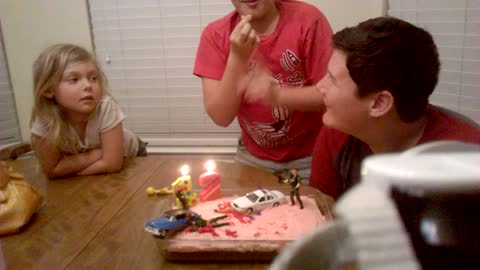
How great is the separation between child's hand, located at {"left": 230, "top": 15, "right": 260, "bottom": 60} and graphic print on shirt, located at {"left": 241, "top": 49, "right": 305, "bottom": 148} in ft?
0.40

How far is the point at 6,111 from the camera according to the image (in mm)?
2268

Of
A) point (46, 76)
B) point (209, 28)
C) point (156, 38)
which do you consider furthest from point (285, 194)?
point (156, 38)

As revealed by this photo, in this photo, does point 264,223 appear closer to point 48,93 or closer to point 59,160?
point 59,160

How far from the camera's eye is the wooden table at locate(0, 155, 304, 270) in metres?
0.83

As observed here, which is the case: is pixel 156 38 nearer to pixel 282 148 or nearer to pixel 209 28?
pixel 209 28

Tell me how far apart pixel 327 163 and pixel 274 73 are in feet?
1.31

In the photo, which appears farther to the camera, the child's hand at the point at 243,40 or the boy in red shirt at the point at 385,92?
the child's hand at the point at 243,40

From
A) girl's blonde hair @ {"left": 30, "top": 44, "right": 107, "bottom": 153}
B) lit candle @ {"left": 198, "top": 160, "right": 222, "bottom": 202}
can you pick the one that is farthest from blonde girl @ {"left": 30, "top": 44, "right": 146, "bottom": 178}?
lit candle @ {"left": 198, "top": 160, "right": 222, "bottom": 202}

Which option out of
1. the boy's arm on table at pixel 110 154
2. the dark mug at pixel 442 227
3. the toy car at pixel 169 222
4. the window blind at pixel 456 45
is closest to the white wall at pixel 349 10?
the window blind at pixel 456 45

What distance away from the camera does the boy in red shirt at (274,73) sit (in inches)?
52.9

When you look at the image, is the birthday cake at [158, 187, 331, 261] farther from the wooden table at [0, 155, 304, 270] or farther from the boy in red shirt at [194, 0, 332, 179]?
the boy in red shirt at [194, 0, 332, 179]

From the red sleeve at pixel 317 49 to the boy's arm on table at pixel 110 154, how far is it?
671 mm

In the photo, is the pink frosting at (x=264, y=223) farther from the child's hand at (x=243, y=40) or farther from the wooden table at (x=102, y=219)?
the child's hand at (x=243, y=40)

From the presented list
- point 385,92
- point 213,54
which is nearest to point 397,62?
point 385,92
